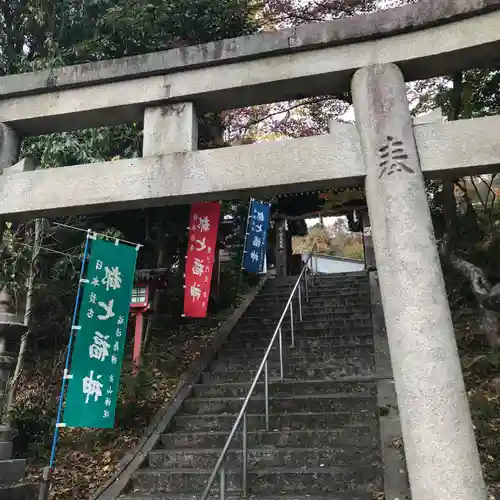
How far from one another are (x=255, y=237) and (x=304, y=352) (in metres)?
4.07

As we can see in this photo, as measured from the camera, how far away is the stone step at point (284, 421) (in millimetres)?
5934

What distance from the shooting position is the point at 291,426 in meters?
6.02

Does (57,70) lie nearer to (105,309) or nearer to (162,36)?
(105,309)

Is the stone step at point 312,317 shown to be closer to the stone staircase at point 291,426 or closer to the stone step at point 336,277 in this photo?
the stone staircase at point 291,426

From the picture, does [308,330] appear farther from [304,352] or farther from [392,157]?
[392,157]

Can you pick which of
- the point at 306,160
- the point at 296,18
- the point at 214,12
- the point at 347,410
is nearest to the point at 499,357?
the point at 347,410

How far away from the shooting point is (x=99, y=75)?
4441mm

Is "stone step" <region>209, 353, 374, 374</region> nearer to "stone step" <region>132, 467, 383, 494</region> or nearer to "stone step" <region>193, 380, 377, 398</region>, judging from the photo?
"stone step" <region>193, 380, 377, 398</region>

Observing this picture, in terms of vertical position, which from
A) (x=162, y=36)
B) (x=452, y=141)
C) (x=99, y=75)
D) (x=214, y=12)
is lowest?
(x=452, y=141)

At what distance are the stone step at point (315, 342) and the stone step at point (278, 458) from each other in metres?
3.01

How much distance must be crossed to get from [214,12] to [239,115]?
4512 millimetres

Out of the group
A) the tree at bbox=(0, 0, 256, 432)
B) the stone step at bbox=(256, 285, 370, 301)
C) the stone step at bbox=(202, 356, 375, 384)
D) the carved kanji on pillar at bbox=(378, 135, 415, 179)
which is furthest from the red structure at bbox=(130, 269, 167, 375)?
the carved kanji on pillar at bbox=(378, 135, 415, 179)

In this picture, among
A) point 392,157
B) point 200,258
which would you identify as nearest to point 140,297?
point 200,258

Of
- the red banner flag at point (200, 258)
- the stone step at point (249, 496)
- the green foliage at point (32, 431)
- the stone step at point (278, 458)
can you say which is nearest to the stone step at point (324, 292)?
the red banner flag at point (200, 258)
